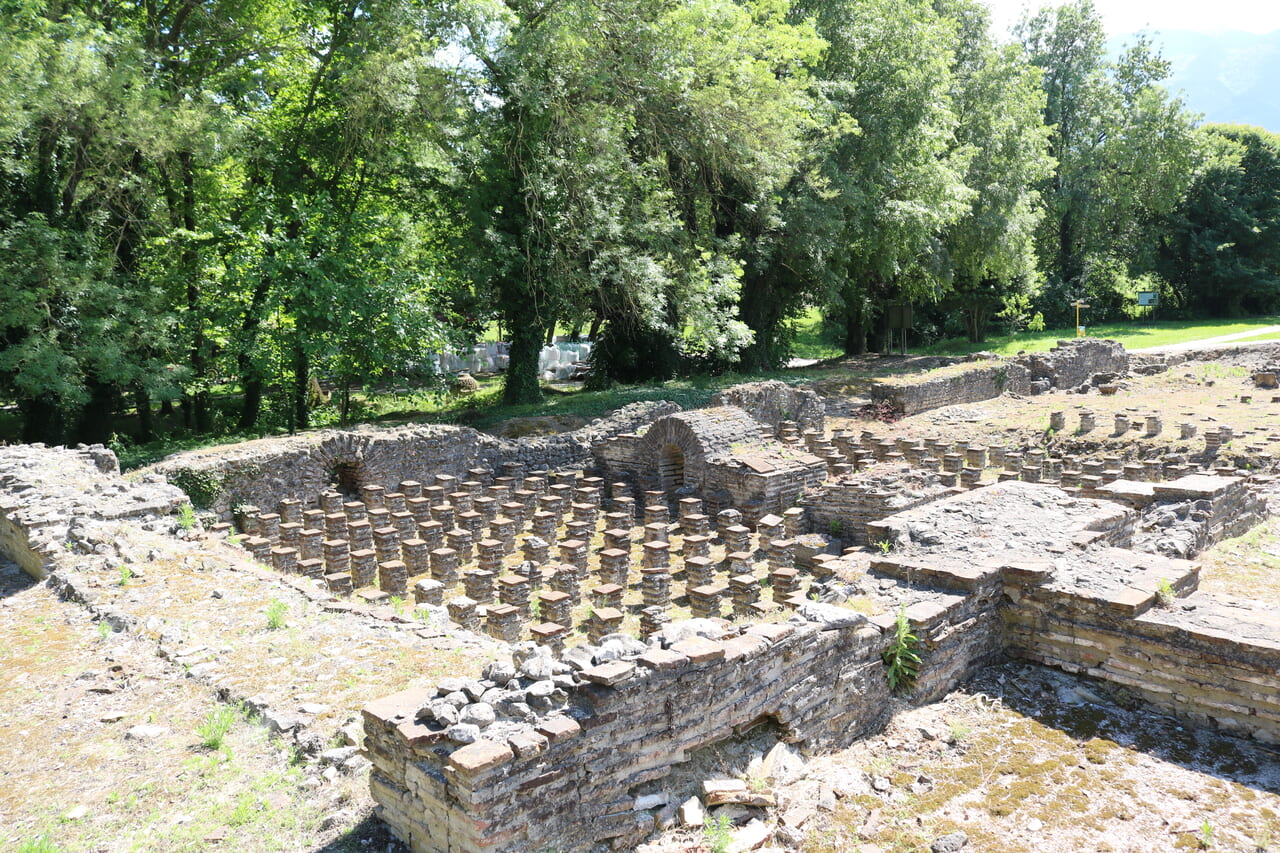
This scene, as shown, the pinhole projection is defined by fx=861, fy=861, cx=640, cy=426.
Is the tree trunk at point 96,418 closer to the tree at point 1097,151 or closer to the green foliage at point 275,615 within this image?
the green foliage at point 275,615

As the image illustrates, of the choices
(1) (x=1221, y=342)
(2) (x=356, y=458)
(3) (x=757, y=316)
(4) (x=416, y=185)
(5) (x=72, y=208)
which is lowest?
(1) (x=1221, y=342)

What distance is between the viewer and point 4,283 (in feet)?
43.8

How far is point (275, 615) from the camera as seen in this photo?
281 inches

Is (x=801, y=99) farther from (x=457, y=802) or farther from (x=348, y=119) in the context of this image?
(x=457, y=802)

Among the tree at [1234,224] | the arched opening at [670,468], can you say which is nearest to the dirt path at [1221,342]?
the tree at [1234,224]

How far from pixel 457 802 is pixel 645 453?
11.5m

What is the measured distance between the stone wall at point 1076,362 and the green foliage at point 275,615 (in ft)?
80.3

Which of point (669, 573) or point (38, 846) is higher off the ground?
point (38, 846)

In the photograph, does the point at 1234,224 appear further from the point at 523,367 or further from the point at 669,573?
the point at 669,573

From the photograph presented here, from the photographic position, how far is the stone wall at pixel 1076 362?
2648 centimetres

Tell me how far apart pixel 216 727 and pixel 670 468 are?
34.5ft

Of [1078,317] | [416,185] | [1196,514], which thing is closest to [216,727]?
[1196,514]

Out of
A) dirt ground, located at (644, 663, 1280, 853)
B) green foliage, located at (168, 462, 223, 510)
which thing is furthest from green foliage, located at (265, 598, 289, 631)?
green foliage, located at (168, 462, 223, 510)

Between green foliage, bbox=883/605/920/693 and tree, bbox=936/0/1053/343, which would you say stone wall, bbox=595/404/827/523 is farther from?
tree, bbox=936/0/1053/343
